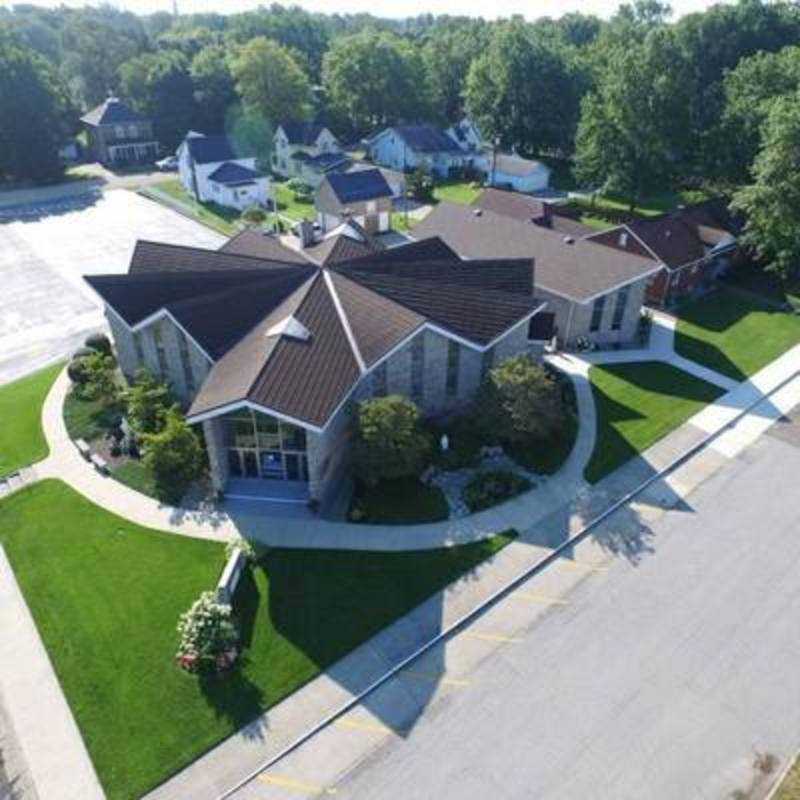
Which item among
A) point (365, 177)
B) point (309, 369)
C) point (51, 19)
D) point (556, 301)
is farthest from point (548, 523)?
point (51, 19)

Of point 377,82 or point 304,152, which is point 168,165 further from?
point 377,82

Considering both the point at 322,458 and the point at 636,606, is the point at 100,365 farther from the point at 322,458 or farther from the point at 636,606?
the point at 636,606

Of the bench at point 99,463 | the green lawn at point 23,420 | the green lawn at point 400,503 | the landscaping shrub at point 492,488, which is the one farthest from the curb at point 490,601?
the green lawn at point 23,420

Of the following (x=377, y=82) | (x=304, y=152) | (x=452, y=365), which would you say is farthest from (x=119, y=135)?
(x=452, y=365)

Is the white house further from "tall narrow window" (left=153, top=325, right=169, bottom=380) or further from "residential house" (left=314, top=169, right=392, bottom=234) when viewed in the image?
"tall narrow window" (left=153, top=325, right=169, bottom=380)

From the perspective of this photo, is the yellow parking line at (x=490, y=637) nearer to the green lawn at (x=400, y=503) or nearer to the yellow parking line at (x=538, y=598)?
the yellow parking line at (x=538, y=598)

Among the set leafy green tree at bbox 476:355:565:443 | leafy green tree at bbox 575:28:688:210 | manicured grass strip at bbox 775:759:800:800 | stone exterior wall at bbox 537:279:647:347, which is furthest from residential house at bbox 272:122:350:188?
manicured grass strip at bbox 775:759:800:800
